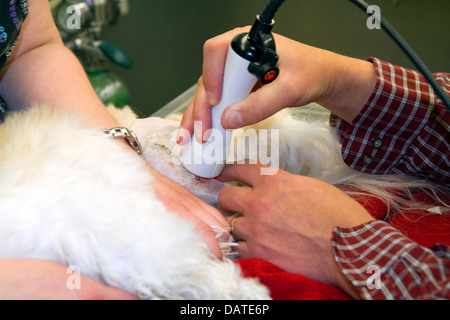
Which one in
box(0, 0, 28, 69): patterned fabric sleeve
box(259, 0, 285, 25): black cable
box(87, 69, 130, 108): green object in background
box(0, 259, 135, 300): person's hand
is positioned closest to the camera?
box(0, 259, 135, 300): person's hand

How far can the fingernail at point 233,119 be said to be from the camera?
0.50 m

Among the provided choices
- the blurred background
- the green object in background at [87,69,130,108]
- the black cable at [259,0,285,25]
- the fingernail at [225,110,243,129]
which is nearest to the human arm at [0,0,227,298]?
the fingernail at [225,110,243,129]

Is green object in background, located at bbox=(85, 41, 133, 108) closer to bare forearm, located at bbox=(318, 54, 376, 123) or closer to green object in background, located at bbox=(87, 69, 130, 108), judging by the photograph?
A: green object in background, located at bbox=(87, 69, 130, 108)

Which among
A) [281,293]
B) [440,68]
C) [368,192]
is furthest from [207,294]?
[440,68]

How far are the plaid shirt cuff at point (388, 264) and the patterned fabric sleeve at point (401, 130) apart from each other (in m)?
0.23

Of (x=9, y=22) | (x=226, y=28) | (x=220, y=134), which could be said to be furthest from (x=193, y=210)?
(x=226, y=28)

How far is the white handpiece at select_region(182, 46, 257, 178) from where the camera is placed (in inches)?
18.9

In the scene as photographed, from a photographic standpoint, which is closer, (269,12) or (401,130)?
(269,12)

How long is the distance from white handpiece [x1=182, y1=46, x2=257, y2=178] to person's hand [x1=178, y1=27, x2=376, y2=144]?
1 cm

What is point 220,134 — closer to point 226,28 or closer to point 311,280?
point 311,280

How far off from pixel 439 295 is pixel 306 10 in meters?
1.40

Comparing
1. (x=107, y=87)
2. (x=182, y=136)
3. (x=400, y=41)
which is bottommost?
(x=107, y=87)

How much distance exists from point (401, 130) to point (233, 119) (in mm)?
300

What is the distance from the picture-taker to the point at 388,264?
403 mm
